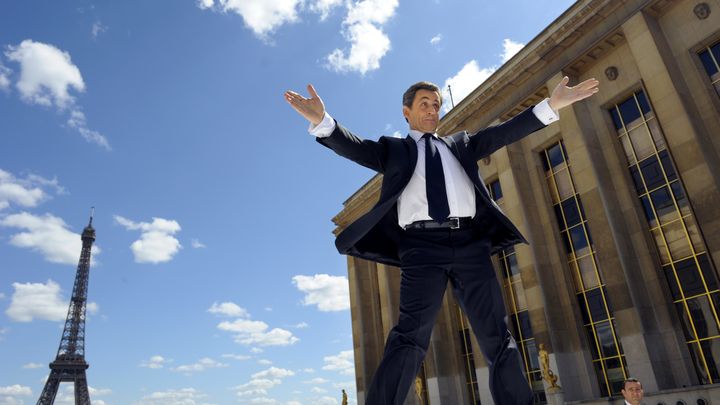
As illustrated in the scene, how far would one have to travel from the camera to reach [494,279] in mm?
3463

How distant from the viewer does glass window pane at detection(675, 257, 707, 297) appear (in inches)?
698

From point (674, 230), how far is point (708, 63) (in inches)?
266

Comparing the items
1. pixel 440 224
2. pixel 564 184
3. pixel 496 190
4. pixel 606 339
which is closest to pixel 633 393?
pixel 440 224

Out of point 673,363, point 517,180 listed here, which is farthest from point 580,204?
point 673,363

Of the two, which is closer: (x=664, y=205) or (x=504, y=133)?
(x=504, y=133)

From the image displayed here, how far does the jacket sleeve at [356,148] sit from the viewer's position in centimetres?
351

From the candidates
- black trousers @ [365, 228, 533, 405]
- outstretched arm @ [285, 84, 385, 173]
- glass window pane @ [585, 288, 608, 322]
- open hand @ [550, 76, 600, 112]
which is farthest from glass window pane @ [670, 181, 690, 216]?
outstretched arm @ [285, 84, 385, 173]

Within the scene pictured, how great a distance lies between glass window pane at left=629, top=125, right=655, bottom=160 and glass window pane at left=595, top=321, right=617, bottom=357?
7456mm

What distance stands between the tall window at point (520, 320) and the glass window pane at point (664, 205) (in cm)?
724

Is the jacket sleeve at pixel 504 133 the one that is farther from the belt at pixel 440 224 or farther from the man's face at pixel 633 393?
the man's face at pixel 633 393

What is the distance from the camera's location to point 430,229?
3537mm

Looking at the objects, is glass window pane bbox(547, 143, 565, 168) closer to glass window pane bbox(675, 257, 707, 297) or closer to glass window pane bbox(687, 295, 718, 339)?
glass window pane bbox(675, 257, 707, 297)

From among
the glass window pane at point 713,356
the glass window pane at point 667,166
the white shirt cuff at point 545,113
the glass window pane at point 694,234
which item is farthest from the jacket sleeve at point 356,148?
the glass window pane at point 667,166

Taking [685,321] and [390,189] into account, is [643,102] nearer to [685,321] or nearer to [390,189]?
[685,321]
